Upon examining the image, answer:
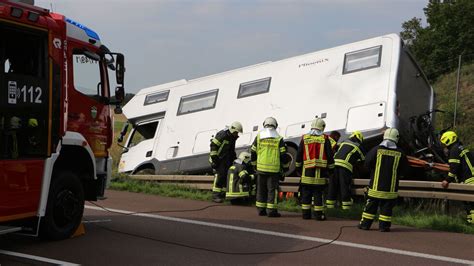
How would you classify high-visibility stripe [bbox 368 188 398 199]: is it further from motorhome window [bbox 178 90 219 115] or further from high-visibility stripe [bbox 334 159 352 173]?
motorhome window [bbox 178 90 219 115]

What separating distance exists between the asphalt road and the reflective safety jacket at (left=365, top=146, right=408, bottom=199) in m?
0.64

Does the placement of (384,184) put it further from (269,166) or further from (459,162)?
(269,166)

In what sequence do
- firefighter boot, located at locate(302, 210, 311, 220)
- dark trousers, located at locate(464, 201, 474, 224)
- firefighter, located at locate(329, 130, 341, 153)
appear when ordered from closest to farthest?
dark trousers, located at locate(464, 201, 474, 224) → firefighter boot, located at locate(302, 210, 311, 220) → firefighter, located at locate(329, 130, 341, 153)

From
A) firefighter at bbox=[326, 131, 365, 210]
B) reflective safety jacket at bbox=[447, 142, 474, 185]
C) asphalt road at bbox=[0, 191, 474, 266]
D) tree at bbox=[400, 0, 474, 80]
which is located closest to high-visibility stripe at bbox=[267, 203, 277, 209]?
asphalt road at bbox=[0, 191, 474, 266]

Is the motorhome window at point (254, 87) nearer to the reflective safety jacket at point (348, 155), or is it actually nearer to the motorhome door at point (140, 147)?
the motorhome door at point (140, 147)

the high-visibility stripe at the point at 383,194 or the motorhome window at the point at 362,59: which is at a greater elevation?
the motorhome window at the point at 362,59

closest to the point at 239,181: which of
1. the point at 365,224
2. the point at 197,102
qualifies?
the point at 365,224

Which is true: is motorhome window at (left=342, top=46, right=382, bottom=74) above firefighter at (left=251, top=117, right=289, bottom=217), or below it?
above

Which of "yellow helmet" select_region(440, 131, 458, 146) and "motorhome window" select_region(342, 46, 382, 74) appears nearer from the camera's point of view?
"yellow helmet" select_region(440, 131, 458, 146)

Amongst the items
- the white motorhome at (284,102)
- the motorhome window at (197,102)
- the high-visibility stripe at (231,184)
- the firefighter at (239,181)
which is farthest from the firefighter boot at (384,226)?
the motorhome window at (197,102)

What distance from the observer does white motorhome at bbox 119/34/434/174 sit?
462 inches

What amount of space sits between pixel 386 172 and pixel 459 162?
1.84m

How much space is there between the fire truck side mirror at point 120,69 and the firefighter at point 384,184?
423 centimetres

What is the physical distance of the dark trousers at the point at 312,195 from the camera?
31.0ft
